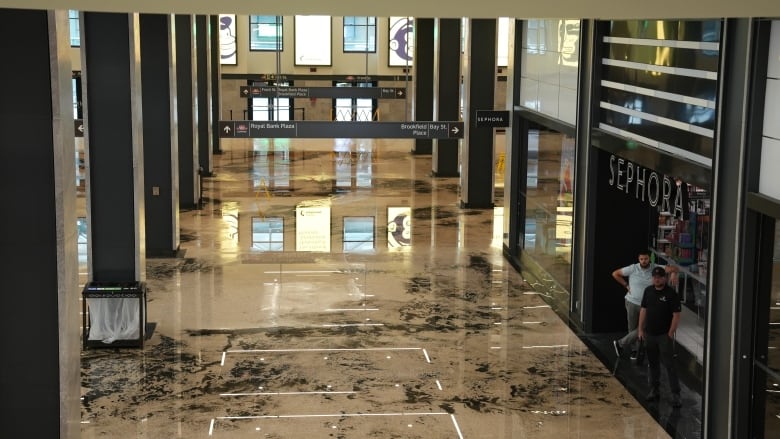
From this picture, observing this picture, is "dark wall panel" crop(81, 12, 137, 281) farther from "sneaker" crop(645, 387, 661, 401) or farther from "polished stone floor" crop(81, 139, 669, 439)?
"sneaker" crop(645, 387, 661, 401)

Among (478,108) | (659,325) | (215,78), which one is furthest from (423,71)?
(659,325)

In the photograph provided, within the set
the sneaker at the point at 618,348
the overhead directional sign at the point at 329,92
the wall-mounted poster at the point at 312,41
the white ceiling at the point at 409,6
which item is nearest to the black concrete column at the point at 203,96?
the overhead directional sign at the point at 329,92

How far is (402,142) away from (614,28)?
2648 cm

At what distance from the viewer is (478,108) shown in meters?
25.9

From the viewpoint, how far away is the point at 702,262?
1388 cm

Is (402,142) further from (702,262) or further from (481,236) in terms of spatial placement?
(702,262)

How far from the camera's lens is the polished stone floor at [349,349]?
12.0 metres

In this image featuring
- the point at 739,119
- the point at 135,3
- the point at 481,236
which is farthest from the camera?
the point at 481,236

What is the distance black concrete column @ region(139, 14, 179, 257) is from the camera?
20.0m

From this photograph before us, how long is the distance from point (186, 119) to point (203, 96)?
→ 6.27 meters

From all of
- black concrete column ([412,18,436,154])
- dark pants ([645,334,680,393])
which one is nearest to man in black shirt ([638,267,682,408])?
dark pants ([645,334,680,393])

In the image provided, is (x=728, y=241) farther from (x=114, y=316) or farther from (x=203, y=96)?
(x=203, y=96)

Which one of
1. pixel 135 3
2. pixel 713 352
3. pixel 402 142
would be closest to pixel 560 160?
pixel 713 352

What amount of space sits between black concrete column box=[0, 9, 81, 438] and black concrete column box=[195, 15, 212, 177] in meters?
21.1
